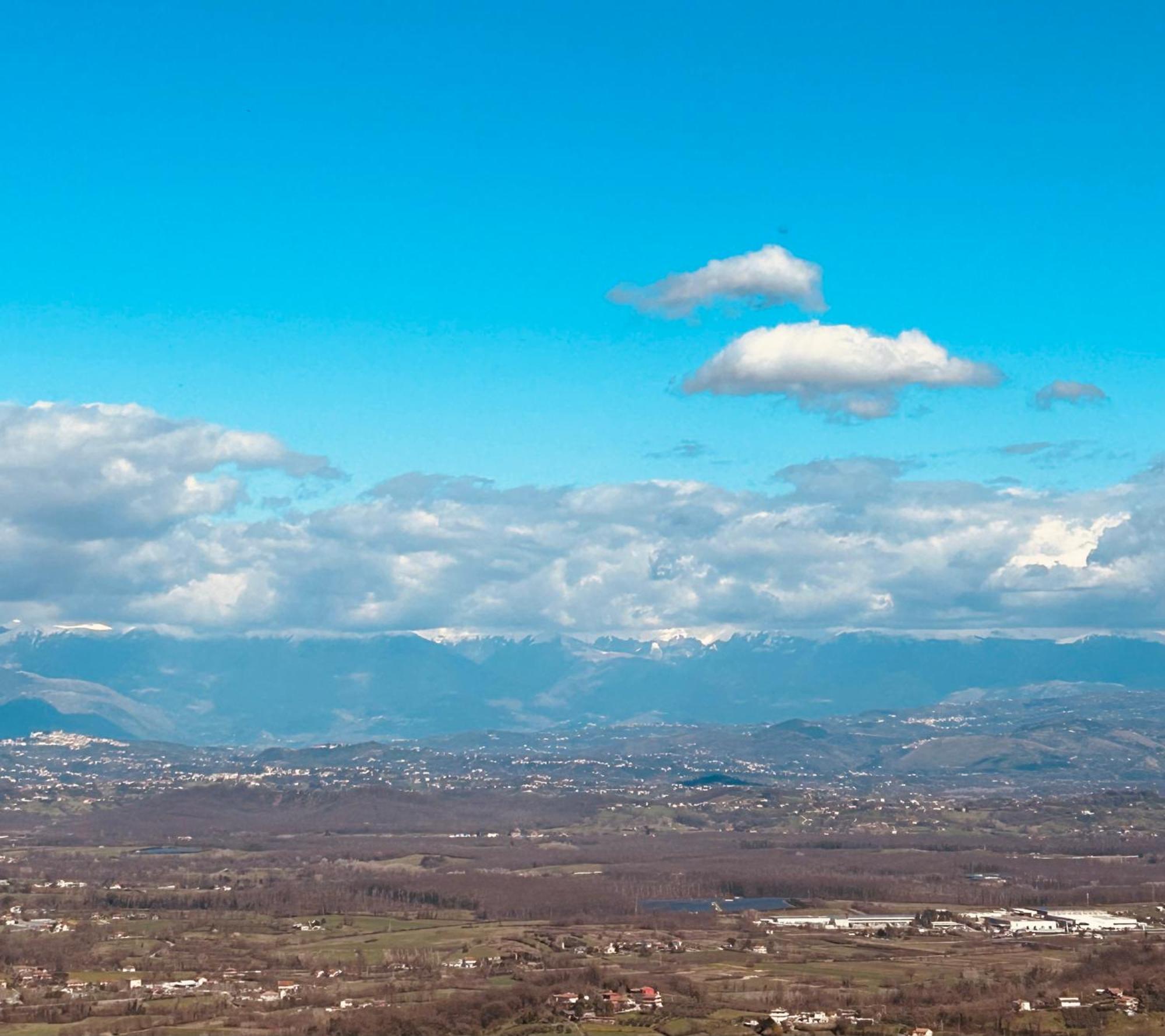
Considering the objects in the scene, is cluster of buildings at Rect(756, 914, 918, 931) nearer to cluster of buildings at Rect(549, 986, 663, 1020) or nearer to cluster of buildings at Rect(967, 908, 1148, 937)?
cluster of buildings at Rect(967, 908, 1148, 937)

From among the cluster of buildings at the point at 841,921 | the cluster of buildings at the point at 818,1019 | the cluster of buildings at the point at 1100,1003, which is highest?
the cluster of buildings at the point at 1100,1003

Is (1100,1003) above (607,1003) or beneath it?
above

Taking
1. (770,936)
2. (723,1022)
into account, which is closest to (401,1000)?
(723,1022)

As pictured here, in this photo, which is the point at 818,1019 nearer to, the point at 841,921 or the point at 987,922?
the point at 841,921

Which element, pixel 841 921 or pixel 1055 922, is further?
pixel 841 921

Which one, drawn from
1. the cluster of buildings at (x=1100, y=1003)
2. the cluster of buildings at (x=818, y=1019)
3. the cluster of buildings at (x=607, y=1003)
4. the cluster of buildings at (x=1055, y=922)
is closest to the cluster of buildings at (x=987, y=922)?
the cluster of buildings at (x=1055, y=922)

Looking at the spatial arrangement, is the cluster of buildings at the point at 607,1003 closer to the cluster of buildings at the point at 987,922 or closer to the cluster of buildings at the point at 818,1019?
the cluster of buildings at the point at 818,1019

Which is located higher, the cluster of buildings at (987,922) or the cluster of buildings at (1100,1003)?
the cluster of buildings at (1100,1003)

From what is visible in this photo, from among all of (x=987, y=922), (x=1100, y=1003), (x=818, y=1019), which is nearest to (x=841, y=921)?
(x=987, y=922)

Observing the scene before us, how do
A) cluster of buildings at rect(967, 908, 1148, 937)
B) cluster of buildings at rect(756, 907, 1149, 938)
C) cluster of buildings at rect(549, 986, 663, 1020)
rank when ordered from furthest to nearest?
cluster of buildings at rect(756, 907, 1149, 938) → cluster of buildings at rect(967, 908, 1148, 937) → cluster of buildings at rect(549, 986, 663, 1020)

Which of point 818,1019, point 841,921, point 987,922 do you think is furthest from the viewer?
point 841,921

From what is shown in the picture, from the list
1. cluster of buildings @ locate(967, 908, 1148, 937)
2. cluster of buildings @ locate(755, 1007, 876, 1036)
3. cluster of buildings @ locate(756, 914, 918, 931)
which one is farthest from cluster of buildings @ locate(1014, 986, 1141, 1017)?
cluster of buildings @ locate(756, 914, 918, 931)

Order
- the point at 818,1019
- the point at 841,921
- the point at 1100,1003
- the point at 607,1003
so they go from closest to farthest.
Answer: the point at 818,1019 < the point at 1100,1003 < the point at 607,1003 < the point at 841,921

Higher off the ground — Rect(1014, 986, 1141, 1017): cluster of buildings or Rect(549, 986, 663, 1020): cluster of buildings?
Rect(1014, 986, 1141, 1017): cluster of buildings
